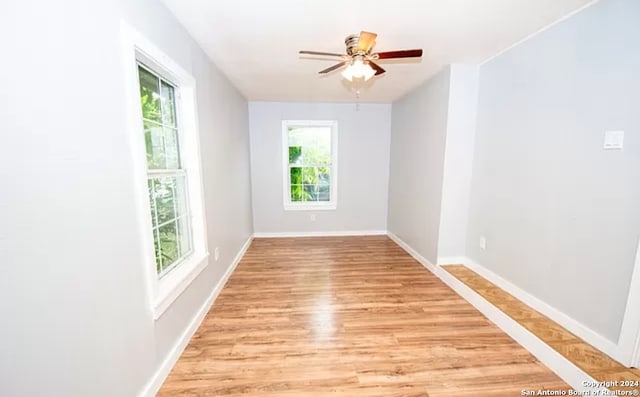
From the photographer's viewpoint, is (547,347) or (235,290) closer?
(547,347)

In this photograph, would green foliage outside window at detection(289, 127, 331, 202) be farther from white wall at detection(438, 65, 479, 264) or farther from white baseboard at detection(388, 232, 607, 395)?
white baseboard at detection(388, 232, 607, 395)

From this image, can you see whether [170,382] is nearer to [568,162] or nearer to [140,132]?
[140,132]

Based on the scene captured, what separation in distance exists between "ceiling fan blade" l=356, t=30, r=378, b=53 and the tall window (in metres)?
1.44

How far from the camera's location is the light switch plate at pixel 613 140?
1530 millimetres

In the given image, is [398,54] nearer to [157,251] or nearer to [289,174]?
[157,251]

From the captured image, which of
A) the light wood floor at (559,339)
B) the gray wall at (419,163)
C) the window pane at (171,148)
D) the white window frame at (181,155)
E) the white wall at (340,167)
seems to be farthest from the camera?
the white wall at (340,167)

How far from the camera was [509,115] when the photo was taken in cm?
236

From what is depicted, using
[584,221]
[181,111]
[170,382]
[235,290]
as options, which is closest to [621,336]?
[584,221]

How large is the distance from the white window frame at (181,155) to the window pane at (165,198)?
0.54 feet

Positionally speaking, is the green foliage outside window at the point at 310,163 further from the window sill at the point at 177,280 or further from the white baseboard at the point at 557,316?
the white baseboard at the point at 557,316

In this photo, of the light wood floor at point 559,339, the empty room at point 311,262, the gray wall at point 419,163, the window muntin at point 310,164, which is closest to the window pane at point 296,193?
the window muntin at point 310,164

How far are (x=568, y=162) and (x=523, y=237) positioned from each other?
0.73m

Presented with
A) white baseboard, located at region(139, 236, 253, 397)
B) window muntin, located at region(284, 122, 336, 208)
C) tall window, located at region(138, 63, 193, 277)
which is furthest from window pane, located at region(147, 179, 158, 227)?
window muntin, located at region(284, 122, 336, 208)

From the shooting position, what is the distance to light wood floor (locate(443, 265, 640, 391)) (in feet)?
4.76
